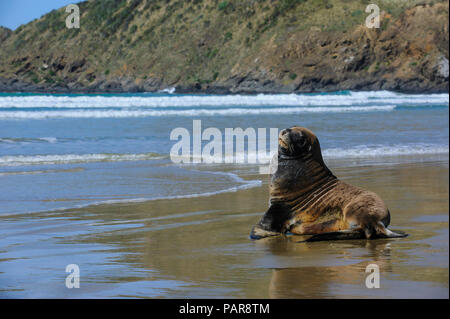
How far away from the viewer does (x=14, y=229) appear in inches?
237

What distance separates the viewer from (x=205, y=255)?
484 cm

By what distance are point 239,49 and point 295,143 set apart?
6308cm

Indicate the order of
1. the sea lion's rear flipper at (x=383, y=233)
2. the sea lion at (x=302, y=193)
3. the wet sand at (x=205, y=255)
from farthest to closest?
the sea lion at (x=302, y=193) → the sea lion's rear flipper at (x=383, y=233) → the wet sand at (x=205, y=255)

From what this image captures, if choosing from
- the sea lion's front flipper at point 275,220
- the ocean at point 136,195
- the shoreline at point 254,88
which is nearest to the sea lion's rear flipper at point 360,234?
the ocean at point 136,195

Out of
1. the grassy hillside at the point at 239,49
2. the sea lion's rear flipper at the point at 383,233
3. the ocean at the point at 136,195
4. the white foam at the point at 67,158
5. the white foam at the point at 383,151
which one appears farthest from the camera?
the grassy hillside at the point at 239,49

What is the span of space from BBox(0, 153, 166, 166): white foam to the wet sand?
4643 mm

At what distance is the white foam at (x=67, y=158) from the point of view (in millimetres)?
11547

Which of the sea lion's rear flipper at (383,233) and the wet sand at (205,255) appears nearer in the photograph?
the wet sand at (205,255)

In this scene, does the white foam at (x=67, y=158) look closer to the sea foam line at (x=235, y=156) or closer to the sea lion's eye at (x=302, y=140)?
the sea foam line at (x=235, y=156)

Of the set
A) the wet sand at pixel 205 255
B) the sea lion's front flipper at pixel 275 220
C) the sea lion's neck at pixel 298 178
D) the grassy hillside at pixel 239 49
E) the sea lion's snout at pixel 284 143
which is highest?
the grassy hillside at pixel 239 49

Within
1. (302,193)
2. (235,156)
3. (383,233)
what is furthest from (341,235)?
(235,156)

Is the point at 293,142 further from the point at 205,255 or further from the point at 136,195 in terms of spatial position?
the point at 136,195

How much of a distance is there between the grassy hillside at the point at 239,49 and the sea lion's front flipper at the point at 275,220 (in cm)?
5069

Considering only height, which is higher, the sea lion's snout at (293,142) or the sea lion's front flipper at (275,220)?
the sea lion's snout at (293,142)
